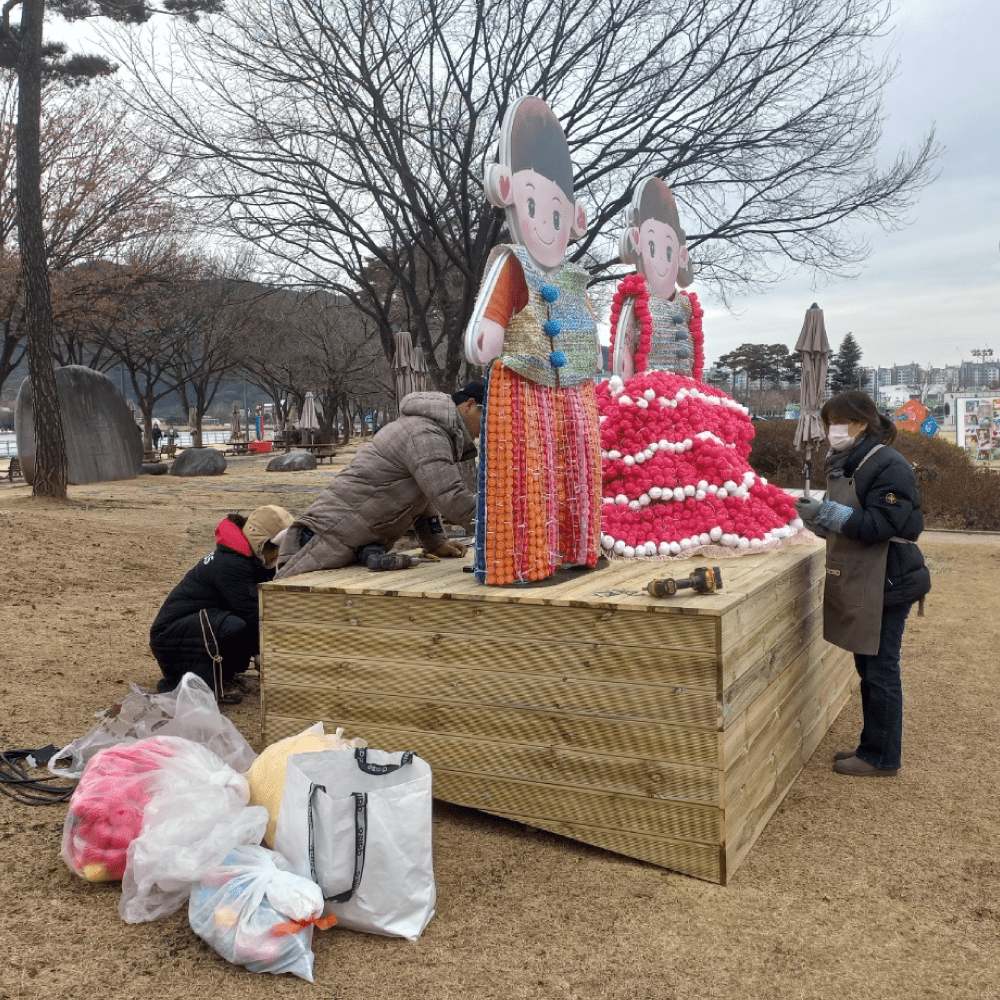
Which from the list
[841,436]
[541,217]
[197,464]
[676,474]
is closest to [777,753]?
[841,436]

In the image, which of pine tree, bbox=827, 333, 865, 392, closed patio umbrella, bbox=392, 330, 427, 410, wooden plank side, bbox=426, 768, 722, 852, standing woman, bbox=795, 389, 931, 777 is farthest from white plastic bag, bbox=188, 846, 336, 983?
pine tree, bbox=827, 333, 865, 392

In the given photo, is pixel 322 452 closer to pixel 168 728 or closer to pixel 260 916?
pixel 168 728

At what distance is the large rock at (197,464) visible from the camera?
73.6ft

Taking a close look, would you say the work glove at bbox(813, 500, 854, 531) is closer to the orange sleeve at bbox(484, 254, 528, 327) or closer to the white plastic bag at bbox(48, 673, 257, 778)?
the orange sleeve at bbox(484, 254, 528, 327)

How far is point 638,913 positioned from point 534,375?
2.00 metres

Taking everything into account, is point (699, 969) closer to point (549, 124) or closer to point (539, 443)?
point (539, 443)

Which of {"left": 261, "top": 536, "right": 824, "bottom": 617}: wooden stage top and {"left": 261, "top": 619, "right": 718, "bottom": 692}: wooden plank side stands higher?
{"left": 261, "top": 536, "right": 824, "bottom": 617}: wooden stage top

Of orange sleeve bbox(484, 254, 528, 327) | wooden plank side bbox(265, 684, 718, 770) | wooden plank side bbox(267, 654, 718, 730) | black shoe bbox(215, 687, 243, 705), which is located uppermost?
orange sleeve bbox(484, 254, 528, 327)

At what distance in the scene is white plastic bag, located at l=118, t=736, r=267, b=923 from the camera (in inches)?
113

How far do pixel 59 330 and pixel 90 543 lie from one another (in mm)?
16704

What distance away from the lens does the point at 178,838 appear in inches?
114

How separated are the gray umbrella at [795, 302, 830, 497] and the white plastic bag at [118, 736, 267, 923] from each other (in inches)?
434

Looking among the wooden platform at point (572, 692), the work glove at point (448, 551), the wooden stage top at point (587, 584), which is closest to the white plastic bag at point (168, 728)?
the wooden platform at point (572, 692)

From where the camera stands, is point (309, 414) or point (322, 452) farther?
point (309, 414)
